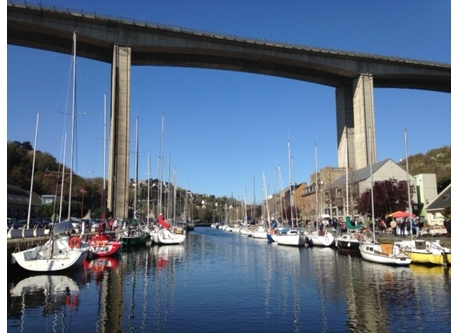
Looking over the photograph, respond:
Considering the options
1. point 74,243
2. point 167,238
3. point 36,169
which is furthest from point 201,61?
point 74,243

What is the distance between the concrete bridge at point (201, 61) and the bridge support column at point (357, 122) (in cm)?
18

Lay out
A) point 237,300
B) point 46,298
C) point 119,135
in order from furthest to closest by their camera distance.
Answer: point 119,135
point 237,300
point 46,298

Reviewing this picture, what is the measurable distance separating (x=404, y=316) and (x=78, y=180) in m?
94.7

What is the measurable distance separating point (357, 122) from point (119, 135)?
4703 centimetres

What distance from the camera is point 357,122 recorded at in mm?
83688

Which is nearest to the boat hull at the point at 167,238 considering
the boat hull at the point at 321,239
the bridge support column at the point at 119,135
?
the bridge support column at the point at 119,135

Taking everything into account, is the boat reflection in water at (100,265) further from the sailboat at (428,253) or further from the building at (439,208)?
the building at (439,208)

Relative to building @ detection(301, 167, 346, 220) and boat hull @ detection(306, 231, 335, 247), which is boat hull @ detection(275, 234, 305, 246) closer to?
boat hull @ detection(306, 231, 335, 247)

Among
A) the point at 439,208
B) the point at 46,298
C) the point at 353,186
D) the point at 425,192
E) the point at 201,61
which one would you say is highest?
the point at 201,61

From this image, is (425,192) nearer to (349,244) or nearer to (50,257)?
(349,244)

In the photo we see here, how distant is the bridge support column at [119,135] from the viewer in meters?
62.2

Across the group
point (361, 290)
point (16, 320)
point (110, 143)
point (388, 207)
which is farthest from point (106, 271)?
point (388, 207)

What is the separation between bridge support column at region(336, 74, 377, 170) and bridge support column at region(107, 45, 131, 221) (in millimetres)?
43399

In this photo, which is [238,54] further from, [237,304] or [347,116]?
[237,304]
